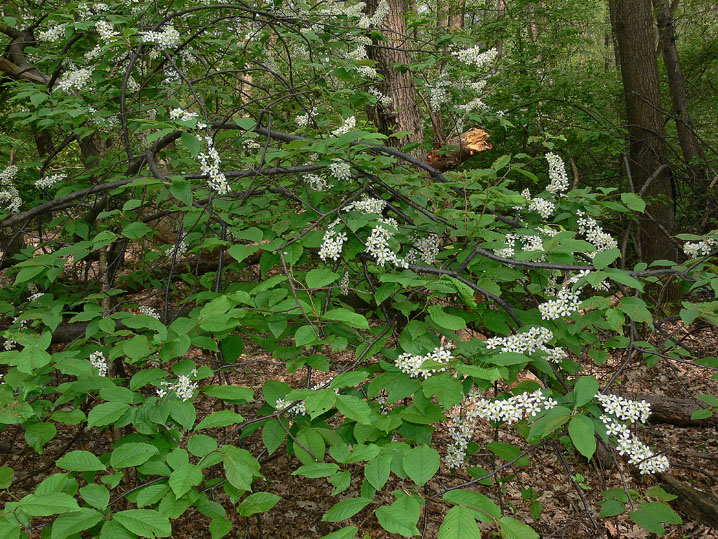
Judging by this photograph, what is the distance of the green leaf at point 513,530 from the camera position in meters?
1.10

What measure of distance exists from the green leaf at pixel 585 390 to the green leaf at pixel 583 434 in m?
0.04

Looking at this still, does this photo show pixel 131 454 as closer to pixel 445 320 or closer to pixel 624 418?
pixel 445 320

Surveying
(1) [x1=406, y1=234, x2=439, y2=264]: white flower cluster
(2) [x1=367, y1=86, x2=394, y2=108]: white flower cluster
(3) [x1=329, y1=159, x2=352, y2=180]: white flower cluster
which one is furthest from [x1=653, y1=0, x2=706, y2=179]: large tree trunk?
(3) [x1=329, y1=159, x2=352, y2=180]: white flower cluster

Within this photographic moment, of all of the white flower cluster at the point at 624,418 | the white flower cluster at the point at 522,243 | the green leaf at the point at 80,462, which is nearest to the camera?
the green leaf at the point at 80,462

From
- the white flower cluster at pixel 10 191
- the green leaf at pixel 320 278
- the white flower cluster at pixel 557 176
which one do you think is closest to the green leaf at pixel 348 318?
the green leaf at pixel 320 278

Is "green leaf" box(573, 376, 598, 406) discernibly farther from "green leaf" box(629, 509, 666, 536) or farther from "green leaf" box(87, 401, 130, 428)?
"green leaf" box(87, 401, 130, 428)

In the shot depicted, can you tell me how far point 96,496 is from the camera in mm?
1162

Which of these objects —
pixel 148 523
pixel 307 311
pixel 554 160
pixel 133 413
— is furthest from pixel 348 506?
pixel 554 160

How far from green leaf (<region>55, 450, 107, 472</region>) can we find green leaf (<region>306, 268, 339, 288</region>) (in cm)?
78

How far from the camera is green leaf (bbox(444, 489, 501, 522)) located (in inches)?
43.6

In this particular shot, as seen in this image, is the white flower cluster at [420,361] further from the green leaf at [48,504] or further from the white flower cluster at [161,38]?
the white flower cluster at [161,38]

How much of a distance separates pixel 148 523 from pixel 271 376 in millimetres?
4034

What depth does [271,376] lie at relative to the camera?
506 centimetres

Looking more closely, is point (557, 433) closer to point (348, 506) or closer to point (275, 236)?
point (348, 506)
